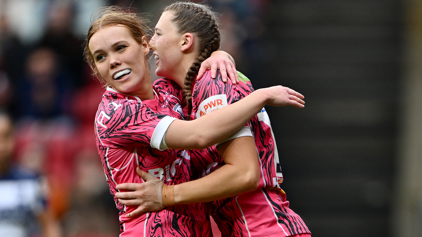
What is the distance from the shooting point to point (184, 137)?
245 cm

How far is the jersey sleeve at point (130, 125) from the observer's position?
8.11ft

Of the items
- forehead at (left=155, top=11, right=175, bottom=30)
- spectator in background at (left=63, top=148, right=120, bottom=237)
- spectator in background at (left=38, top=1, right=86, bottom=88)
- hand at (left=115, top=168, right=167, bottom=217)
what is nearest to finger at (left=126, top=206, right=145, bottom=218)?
hand at (left=115, top=168, right=167, bottom=217)

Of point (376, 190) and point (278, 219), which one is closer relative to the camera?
point (278, 219)

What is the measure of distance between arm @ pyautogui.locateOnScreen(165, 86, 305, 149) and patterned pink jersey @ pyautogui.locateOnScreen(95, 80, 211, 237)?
69mm

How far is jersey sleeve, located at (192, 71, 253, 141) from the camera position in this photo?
258cm

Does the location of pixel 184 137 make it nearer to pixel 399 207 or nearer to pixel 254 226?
pixel 254 226

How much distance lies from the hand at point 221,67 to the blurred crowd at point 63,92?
366cm

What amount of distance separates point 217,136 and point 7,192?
334 centimetres

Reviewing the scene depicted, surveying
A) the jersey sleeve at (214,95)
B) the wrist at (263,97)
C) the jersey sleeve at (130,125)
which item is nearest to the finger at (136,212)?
the jersey sleeve at (130,125)

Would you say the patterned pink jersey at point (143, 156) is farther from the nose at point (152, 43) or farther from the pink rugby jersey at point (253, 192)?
the nose at point (152, 43)

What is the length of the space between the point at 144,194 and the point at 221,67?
772mm

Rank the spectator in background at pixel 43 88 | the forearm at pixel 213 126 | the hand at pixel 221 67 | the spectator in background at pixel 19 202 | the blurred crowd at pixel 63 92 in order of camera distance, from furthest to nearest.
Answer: the spectator in background at pixel 43 88 < the blurred crowd at pixel 63 92 < the spectator in background at pixel 19 202 < the hand at pixel 221 67 < the forearm at pixel 213 126

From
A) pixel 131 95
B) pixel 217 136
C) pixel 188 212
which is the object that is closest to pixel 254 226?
pixel 188 212

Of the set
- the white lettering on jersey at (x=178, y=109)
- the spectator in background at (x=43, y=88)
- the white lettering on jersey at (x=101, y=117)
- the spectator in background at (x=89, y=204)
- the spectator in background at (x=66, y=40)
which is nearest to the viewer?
the white lettering on jersey at (x=101, y=117)
